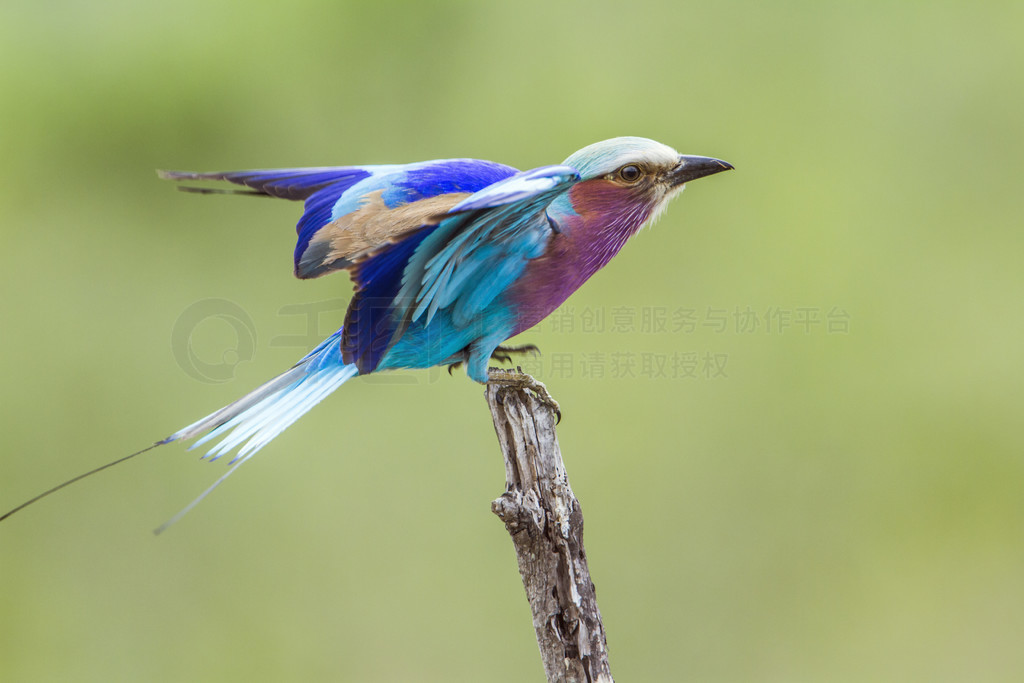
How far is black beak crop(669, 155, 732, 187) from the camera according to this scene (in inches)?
59.1

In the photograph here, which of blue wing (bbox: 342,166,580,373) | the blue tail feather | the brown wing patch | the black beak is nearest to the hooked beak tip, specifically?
the black beak

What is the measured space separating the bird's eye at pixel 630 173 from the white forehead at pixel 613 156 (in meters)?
0.01

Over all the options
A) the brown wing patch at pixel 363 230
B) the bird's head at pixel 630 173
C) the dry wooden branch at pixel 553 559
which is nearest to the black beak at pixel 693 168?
the bird's head at pixel 630 173

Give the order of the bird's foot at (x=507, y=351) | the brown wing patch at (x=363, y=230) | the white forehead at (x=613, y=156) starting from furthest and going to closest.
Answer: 1. the bird's foot at (x=507, y=351)
2. the white forehead at (x=613, y=156)
3. the brown wing patch at (x=363, y=230)

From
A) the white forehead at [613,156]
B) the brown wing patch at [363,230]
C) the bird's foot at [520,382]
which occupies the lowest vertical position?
the bird's foot at [520,382]

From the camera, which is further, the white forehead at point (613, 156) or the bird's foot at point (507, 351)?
the bird's foot at point (507, 351)

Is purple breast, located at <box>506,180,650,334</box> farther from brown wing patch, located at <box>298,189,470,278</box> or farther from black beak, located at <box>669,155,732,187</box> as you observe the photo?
brown wing patch, located at <box>298,189,470,278</box>

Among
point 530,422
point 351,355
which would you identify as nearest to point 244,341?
point 351,355

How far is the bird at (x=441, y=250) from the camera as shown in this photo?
134 centimetres

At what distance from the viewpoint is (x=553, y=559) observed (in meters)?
1.38

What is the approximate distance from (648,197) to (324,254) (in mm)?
577

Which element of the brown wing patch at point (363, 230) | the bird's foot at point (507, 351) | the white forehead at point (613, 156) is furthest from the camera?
the bird's foot at point (507, 351)

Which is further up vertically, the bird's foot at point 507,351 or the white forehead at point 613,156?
the white forehead at point 613,156

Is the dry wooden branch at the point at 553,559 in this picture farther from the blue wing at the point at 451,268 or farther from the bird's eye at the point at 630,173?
the bird's eye at the point at 630,173
